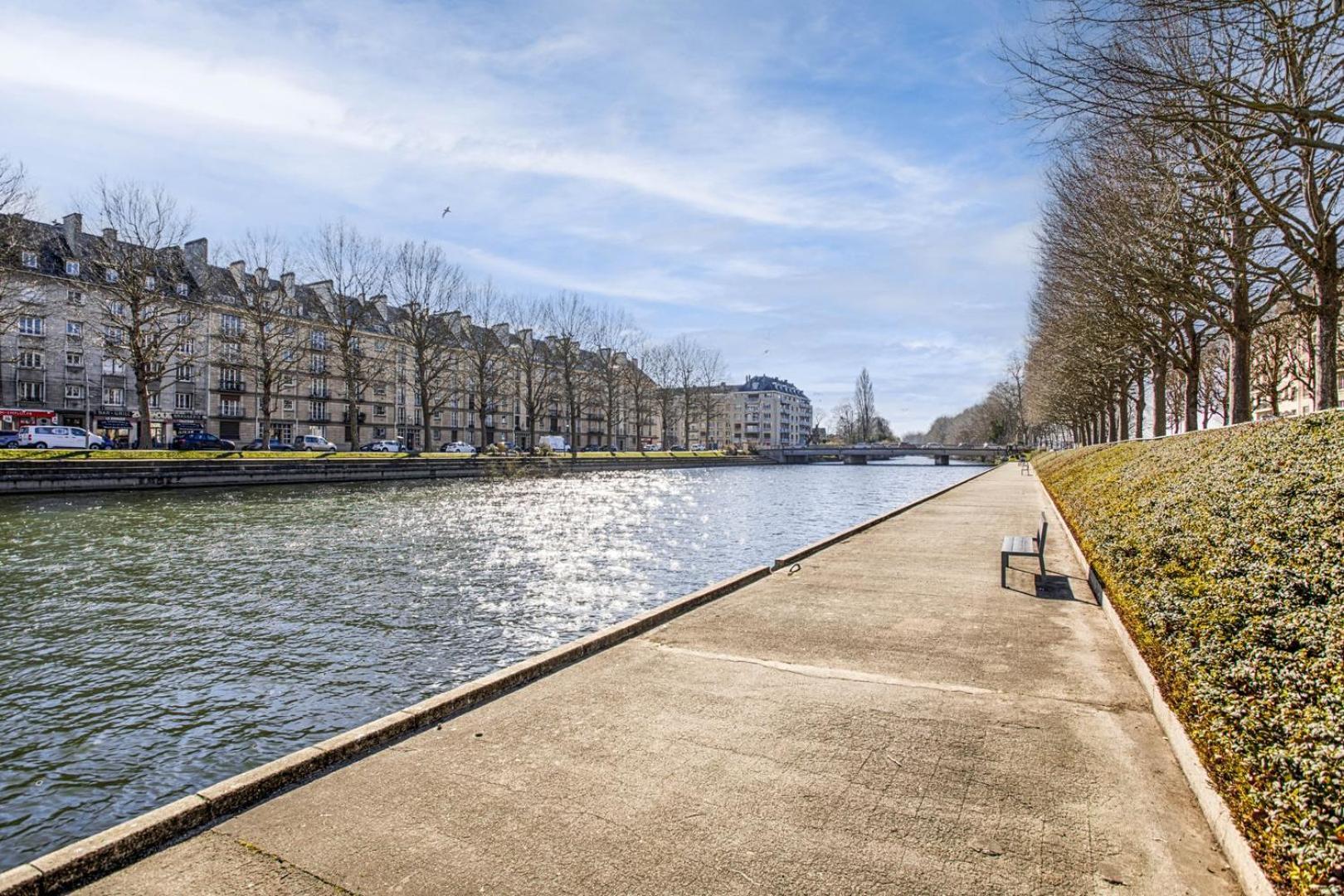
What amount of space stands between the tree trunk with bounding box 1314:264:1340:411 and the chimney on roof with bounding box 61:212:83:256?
71510 millimetres

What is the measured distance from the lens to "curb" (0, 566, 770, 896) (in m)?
3.34

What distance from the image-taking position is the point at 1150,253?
1858 cm

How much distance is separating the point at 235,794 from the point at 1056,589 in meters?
9.89

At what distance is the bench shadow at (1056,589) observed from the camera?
9664 mm

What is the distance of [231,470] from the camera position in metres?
33.9

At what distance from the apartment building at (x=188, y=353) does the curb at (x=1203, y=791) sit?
41704 millimetres

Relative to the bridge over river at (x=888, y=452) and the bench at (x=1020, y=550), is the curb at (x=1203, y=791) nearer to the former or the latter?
the bench at (x=1020, y=550)

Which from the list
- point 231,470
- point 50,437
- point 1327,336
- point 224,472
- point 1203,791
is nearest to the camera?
point 1203,791

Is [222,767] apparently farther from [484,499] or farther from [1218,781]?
[484,499]

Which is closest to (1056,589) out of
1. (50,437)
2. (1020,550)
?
(1020,550)

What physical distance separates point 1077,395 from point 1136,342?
80.7ft

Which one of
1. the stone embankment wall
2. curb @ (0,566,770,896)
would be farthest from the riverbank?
curb @ (0,566,770,896)

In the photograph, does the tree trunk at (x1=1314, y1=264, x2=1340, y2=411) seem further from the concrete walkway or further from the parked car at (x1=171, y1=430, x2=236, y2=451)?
the parked car at (x1=171, y1=430, x2=236, y2=451)

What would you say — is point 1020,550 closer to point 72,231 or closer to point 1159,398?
point 1159,398
